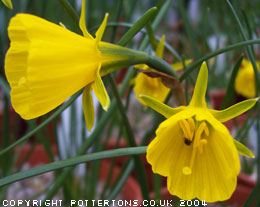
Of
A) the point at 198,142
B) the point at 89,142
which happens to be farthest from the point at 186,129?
the point at 89,142

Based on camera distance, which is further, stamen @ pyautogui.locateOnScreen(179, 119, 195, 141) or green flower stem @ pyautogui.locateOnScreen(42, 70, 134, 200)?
green flower stem @ pyautogui.locateOnScreen(42, 70, 134, 200)

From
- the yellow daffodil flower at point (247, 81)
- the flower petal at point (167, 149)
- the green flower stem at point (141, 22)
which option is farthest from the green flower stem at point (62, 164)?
the yellow daffodil flower at point (247, 81)

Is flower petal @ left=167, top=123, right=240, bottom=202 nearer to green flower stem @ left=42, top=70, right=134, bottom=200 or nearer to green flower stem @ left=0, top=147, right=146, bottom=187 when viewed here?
green flower stem @ left=0, top=147, right=146, bottom=187

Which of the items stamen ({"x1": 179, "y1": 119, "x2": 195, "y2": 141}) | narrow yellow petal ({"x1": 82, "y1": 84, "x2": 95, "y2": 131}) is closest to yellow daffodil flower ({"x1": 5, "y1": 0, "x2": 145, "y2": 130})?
narrow yellow petal ({"x1": 82, "y1": 84, "x2": 95, "y2": 131})

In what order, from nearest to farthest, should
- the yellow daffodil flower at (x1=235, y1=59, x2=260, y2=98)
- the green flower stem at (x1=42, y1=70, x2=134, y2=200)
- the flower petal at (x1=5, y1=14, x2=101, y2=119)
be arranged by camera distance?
the flower petal at (x1=5, y1=14, x2=101, y2=119)
the green flower stem at (x1=42, y1=70, x2=134, y2=200)
the yellow daffodil flower at (x1=235, y1=59, x2=260, y2=98)

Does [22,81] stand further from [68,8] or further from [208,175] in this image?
[208,175]

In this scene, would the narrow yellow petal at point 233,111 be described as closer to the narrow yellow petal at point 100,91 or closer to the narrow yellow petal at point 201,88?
the narrow yellow petal at point 201,88

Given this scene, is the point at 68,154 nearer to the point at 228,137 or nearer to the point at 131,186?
the point at 131,186

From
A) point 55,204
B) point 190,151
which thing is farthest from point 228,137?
point 55,204
